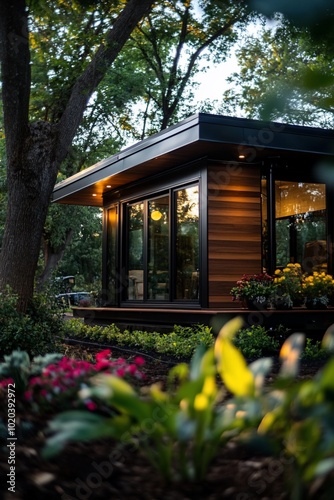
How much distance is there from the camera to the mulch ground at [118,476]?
1986 mm

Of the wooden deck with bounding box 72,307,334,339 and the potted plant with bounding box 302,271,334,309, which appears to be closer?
the wooden deck with bounding box 72,307,334,339

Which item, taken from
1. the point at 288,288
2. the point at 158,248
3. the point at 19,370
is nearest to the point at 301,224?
the point at 288,288

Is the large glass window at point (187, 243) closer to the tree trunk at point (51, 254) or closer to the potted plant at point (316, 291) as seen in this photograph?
the potted plant at point (316, 291)

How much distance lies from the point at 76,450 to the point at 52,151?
6.03 metres

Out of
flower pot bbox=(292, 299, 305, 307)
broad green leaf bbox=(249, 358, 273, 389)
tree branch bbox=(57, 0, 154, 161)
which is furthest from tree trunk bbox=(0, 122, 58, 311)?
broad green leaf bbox=(249, 358, 273, 389)

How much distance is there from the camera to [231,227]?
9562mm

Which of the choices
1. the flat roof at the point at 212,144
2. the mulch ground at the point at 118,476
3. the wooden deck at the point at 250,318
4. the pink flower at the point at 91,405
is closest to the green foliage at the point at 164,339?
the wooden deck at the point at 250,318

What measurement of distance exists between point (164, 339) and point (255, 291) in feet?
4.86

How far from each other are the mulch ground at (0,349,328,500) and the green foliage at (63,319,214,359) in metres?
4.88

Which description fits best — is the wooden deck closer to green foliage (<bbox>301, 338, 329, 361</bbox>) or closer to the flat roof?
green foliage (<bbox>301, 338, 329, 361</bbox>)

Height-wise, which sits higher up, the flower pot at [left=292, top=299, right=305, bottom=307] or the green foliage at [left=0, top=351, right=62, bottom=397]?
the flower pot at [left=292, top=299, right=305, bottom=307]

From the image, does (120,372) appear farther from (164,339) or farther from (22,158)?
(164,339)

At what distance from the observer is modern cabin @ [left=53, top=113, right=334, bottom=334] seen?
8.88m

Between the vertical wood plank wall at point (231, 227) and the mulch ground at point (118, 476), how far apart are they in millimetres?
6944
